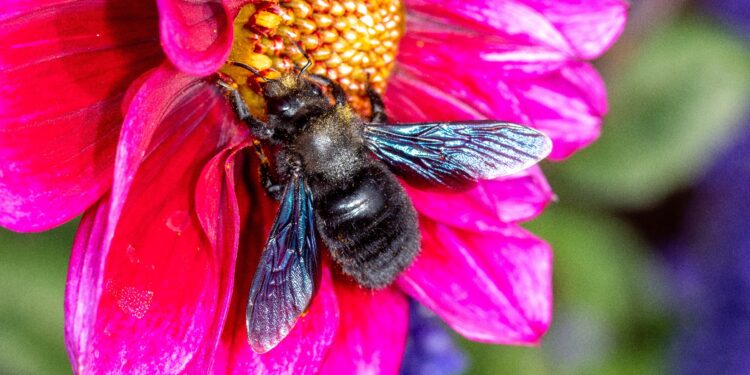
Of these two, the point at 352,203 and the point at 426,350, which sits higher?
the point at 352,203

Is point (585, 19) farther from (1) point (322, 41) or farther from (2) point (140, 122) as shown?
(2) point (140, 122)

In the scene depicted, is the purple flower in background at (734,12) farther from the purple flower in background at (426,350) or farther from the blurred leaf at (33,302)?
the blurred leaf at (33,302)

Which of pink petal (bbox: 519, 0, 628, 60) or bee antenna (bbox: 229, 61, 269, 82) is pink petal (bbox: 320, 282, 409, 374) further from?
pink petal (bbox: 519, 0, 628, 60)

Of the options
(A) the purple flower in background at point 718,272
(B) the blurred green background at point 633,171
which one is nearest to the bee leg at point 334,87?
(B) the blurred green background at point 633,171

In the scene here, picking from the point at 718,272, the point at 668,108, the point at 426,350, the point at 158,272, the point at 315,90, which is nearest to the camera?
the point at 158,272

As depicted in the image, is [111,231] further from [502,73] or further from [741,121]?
[741,121]

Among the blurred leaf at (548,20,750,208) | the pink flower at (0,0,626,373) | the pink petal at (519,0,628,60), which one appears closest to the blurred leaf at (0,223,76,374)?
the pink flower at (0,0,626,373)

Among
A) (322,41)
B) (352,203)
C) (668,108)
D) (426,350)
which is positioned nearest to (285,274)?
(352,203)
